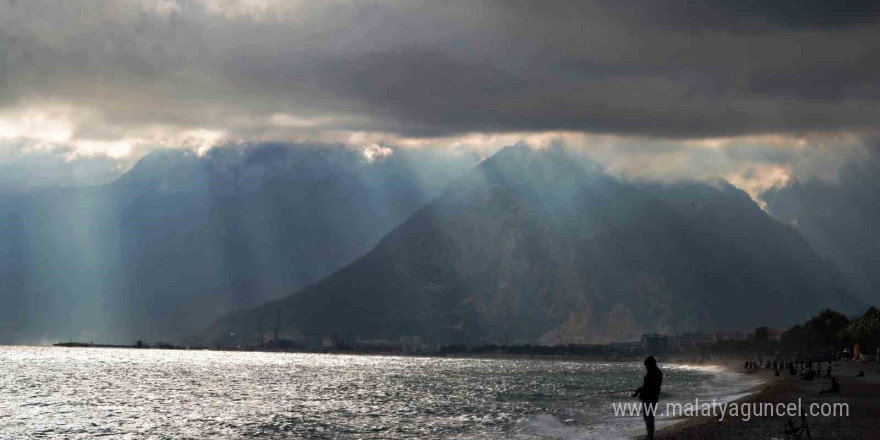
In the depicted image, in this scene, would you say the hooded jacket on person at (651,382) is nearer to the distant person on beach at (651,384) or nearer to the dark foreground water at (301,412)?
the distant person on beach at (651,384)

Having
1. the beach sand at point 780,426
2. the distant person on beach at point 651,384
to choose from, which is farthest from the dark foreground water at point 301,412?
the distant person on beach at point 651,384

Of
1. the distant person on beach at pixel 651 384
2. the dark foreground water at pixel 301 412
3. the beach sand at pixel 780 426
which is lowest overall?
the dark foreground water at pixel 301 412

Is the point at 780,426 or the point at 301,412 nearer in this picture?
the point at 780,426

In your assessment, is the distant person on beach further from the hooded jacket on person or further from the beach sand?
the beach sand

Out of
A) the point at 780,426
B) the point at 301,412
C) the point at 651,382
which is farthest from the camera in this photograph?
the point at 301,412

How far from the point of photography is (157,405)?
375 ft

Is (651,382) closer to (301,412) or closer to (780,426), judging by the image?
(780,426)

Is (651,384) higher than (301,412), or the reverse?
(651,384)

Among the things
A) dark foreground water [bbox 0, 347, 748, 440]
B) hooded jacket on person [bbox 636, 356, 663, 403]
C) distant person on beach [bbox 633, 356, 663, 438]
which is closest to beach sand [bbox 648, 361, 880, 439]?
dark foreground water [bbox 0, 347, 748, 440]

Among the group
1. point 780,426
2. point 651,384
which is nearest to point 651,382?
point 651,384

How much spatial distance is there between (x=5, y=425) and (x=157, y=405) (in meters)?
25.9

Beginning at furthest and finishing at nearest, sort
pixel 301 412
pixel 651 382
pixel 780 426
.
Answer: pixel 301 412, pixel 780 426, pixel 651 382

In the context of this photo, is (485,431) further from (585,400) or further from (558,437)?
(585,400)

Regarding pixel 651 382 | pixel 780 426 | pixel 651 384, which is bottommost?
pixel 780 426
